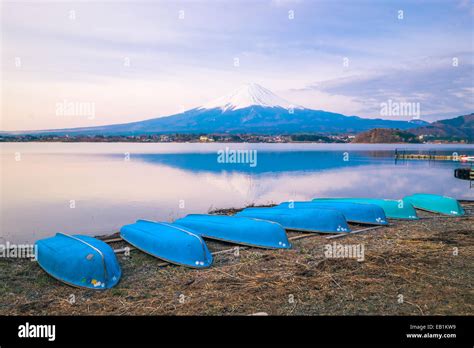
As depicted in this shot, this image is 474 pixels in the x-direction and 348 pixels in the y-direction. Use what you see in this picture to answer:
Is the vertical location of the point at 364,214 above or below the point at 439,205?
above

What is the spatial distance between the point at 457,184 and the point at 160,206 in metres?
22.1

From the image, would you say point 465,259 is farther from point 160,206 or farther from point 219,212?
point 160,206

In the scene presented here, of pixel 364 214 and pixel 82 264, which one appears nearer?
pixel 82 264

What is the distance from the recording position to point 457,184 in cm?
3080

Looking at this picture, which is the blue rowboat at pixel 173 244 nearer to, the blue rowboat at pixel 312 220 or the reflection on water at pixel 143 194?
the blue rowboat at pixel 312 220

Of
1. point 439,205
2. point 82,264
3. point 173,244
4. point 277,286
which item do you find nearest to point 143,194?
point 439,205

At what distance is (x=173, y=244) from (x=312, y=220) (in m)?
3.90

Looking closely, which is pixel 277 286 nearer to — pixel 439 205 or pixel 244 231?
pixel 244 231

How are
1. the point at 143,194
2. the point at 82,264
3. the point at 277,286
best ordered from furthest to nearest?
the point at 143,194
the point at 82,264
the point at 277,286

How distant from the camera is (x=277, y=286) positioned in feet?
21.2

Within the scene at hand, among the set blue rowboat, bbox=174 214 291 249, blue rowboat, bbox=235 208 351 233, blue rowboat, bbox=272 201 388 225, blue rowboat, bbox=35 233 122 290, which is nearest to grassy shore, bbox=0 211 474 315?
blue rowboat, bbox=35 233 122 290

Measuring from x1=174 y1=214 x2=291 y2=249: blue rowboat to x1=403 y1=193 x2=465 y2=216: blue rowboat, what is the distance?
232 inches

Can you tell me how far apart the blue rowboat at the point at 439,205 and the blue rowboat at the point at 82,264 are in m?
9.38

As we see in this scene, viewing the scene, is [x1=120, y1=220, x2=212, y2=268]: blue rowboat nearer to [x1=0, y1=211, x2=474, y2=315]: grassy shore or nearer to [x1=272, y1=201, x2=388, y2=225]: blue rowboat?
[x1=0, y1=211, x2=474, y2=315]: grassy shore
